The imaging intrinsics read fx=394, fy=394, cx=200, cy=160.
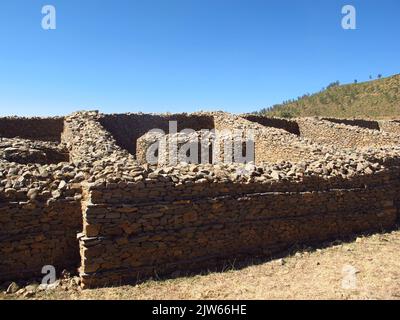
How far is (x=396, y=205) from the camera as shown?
401 inches

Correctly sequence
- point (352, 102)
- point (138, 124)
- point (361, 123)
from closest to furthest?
point (138, 124), point (361, 123), point (352, 102)

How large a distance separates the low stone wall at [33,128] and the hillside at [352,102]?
92.6ft

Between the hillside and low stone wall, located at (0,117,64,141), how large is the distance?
28230 mm

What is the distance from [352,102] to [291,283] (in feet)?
152

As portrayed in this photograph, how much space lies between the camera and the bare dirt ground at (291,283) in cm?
624

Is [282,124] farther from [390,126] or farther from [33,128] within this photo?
[33,128]

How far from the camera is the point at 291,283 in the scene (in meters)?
6.66

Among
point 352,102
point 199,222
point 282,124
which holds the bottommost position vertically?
point 199,222

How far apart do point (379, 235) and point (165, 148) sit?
8246mm

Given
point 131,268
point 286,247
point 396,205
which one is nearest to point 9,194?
point 131,268

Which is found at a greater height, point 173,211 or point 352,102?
point 352,102

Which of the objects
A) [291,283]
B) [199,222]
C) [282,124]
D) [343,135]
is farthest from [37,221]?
[282,124]

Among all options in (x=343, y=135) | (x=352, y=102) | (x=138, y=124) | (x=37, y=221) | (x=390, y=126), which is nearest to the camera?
(x=37, y=221)
